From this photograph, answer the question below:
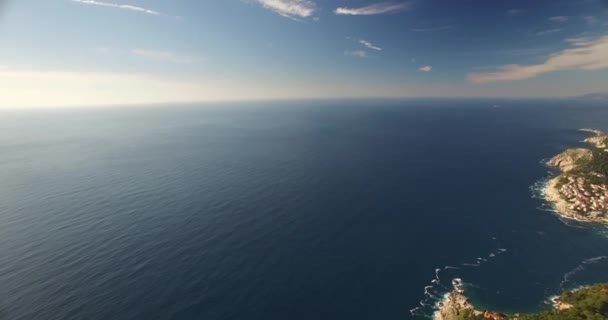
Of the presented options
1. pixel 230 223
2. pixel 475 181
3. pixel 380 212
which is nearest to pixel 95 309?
pixel 230 223

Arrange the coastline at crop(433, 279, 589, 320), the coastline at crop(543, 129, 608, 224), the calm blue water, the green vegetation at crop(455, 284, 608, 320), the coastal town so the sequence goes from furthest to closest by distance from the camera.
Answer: the coastal town, the coastline at crop(543, 129, 608, 224), the calm blue water, the coastline at crop(433, 279, 589, 320), the green vegetation at crop(455, 284, 608, 320)

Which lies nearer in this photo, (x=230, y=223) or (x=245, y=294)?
(x=245, y=294)

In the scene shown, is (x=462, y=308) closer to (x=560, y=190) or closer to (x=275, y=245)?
(x=275, y=245)

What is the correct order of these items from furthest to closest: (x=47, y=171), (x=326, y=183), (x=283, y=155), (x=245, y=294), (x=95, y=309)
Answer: (x=283, y=155) < (x=47, y=171) < (x=326, y=183) < (x=245, y=294) < (x=95, y=309)

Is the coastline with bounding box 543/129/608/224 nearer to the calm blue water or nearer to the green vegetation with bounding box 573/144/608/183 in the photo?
the green vegetation with bounding box 573/144/608/183

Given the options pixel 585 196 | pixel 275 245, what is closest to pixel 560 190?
pixel 585 196

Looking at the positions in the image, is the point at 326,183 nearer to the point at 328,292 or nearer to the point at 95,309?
the point at 328,292

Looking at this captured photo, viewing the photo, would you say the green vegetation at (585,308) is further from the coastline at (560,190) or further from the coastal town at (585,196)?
the coastal town at (585,196)

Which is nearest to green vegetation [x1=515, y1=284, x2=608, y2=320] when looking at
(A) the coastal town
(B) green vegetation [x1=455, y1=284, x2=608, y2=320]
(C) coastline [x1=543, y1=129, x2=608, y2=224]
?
(B) green vegetation [x1=455, y1=284, x2=608, y2=320]
